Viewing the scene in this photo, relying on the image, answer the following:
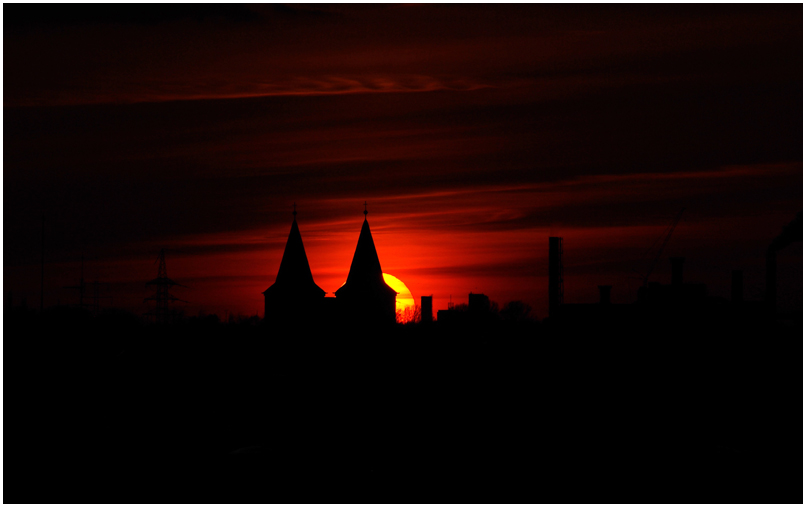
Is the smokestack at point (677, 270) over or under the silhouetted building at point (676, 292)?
over

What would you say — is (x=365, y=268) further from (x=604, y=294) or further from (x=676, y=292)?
(x=676, y=292)

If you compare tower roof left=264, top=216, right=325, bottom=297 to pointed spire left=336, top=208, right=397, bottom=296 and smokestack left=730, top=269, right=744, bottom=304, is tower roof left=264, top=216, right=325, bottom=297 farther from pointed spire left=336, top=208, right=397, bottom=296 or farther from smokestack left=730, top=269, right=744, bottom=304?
smokestack left=730, top=269, right=744, bottom=304

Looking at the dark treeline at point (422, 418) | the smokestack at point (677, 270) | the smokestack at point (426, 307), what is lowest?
the dark treeline at point (422, 418)

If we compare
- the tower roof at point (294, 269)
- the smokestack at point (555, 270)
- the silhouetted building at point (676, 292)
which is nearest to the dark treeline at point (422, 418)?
the silhouetted building at point (676, 292)

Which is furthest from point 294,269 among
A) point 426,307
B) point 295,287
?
point 426,307

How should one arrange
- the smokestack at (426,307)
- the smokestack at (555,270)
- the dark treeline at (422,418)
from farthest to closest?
the smokestack at (426,307) < the smokestack at (555,270) < the dark treeline at (422,418)

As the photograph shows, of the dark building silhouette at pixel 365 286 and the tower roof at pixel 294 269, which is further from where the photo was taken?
the dark building silhouette at pixel 365 286

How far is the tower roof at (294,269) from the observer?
91500mm

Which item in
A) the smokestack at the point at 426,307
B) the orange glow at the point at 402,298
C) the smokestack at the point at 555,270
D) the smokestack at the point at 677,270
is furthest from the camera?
the orange glow at the point at 402,298

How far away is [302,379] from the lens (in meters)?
39.4

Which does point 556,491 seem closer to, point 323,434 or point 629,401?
point 323,434

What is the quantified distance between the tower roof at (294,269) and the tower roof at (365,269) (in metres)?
4.27

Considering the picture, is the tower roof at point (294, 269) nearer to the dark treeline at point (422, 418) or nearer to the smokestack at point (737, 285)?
the dark treeline at point (422, 418)

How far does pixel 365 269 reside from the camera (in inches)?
3674
